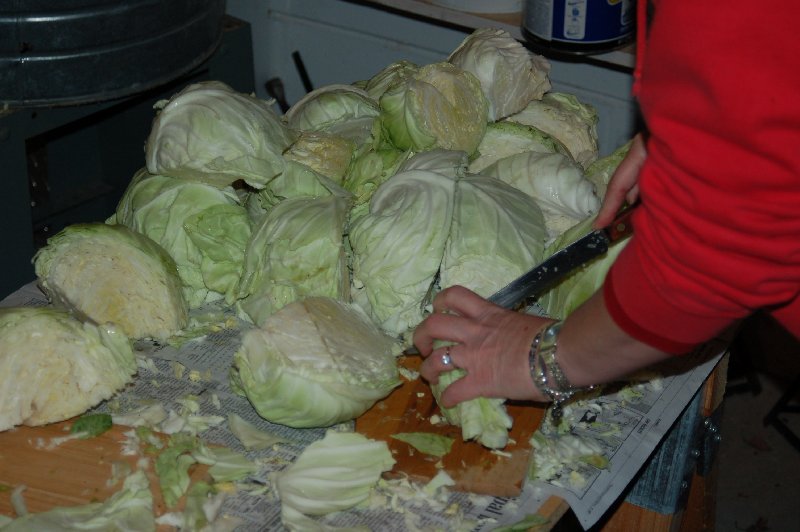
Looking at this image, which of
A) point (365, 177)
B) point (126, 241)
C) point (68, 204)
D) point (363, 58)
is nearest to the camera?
point (126, 241)

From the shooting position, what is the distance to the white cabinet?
3.38 m

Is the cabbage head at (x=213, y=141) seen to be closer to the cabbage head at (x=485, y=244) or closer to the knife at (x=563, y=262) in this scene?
the cabbage head at (x=485, y=244)

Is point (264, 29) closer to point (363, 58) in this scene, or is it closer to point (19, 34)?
point (363, 58)

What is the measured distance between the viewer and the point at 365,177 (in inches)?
80.1

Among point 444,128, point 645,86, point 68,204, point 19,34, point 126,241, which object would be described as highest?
point 645,86

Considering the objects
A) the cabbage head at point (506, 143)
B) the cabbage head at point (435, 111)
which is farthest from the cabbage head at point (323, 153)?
the cabbage head at point (506, 143)

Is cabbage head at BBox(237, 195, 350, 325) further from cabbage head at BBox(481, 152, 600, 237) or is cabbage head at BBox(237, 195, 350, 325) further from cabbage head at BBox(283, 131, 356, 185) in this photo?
cabbage head at BBox(481, 152, 600, 237)

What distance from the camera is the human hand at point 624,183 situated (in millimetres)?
1738

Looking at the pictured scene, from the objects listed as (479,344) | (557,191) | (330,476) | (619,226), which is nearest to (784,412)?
(557,191)

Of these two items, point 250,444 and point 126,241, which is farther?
point 126,241

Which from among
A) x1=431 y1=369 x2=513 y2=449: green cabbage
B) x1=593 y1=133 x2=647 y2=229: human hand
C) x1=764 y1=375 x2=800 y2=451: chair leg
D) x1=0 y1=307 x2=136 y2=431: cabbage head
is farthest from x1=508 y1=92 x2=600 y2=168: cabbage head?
x1=764 y1=375 x2=800 y2=451: chair leg

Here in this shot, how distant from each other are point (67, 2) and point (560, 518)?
1.71 metres

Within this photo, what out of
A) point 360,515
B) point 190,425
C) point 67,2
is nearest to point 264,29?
point 67,2

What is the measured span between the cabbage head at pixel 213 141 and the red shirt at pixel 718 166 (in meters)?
0.94
